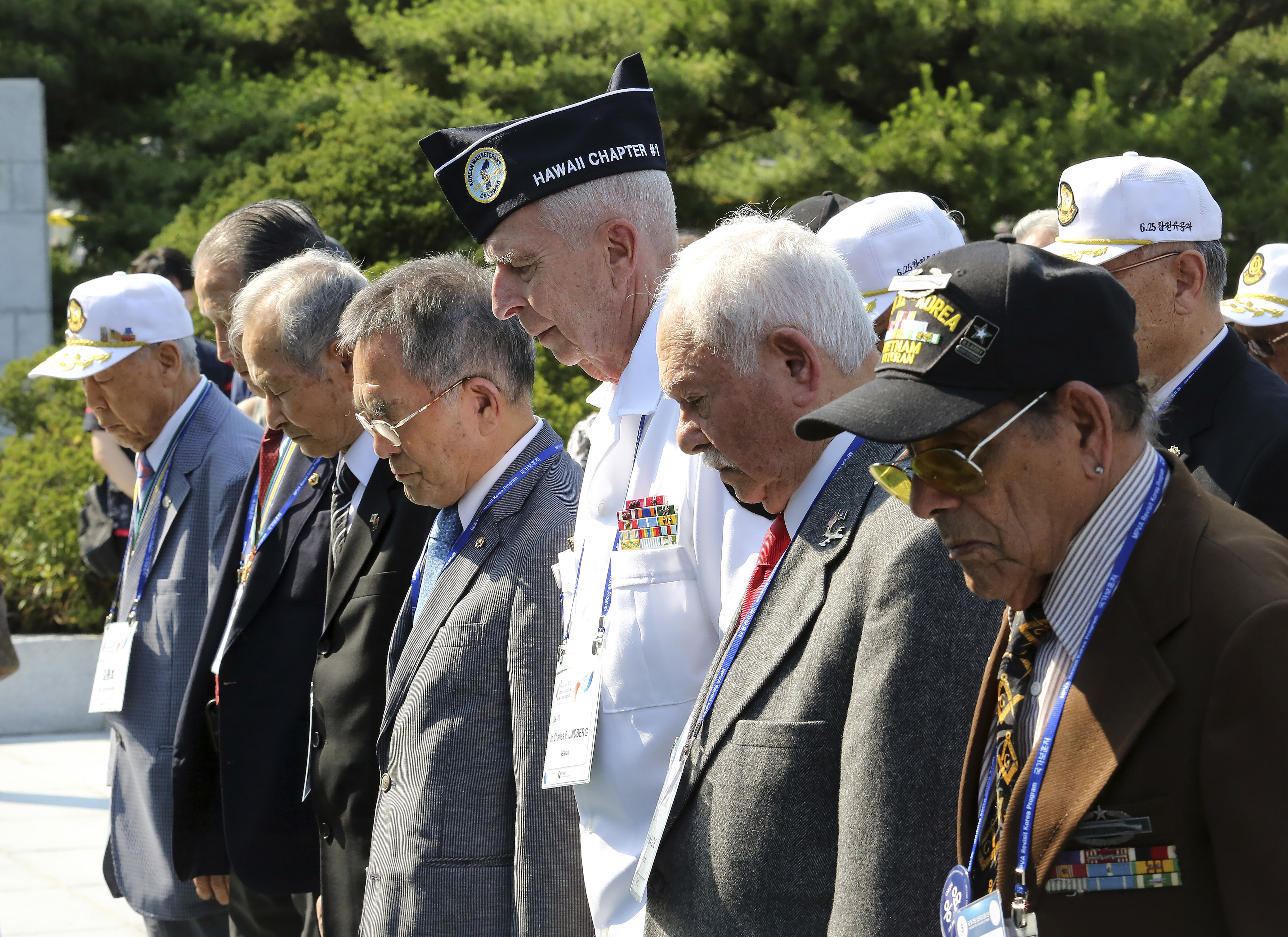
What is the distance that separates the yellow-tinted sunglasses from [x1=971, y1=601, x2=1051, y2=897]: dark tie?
19cm

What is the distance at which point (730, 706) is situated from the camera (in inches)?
81.0

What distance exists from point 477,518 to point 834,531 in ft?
3.79

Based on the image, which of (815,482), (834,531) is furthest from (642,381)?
(834,531)

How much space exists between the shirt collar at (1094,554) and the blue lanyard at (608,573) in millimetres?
977

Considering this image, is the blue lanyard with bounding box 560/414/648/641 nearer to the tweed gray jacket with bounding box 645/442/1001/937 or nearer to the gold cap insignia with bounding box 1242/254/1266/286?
the tweed gray jacket with bounding box 645/442/1001/937

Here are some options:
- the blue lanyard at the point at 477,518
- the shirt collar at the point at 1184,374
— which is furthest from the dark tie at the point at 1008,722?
the shirt collar at the point at 1184,374

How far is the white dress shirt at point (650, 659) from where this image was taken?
7.85 ft

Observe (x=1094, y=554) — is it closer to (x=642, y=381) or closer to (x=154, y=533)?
(x=642, y=381)

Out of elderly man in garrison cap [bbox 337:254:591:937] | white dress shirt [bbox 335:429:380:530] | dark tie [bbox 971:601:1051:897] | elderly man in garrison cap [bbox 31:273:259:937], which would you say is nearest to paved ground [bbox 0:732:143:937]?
elderly man in garrison cap [bbox 31:273:259:937]

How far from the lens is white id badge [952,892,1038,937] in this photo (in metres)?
1.58

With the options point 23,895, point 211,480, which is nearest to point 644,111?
point 211,480

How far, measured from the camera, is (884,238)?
298cm

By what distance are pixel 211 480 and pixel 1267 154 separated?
9763mm

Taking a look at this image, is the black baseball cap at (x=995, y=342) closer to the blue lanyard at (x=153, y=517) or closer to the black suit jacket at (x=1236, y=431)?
the black suit jacket at (x=1236, y=431)
